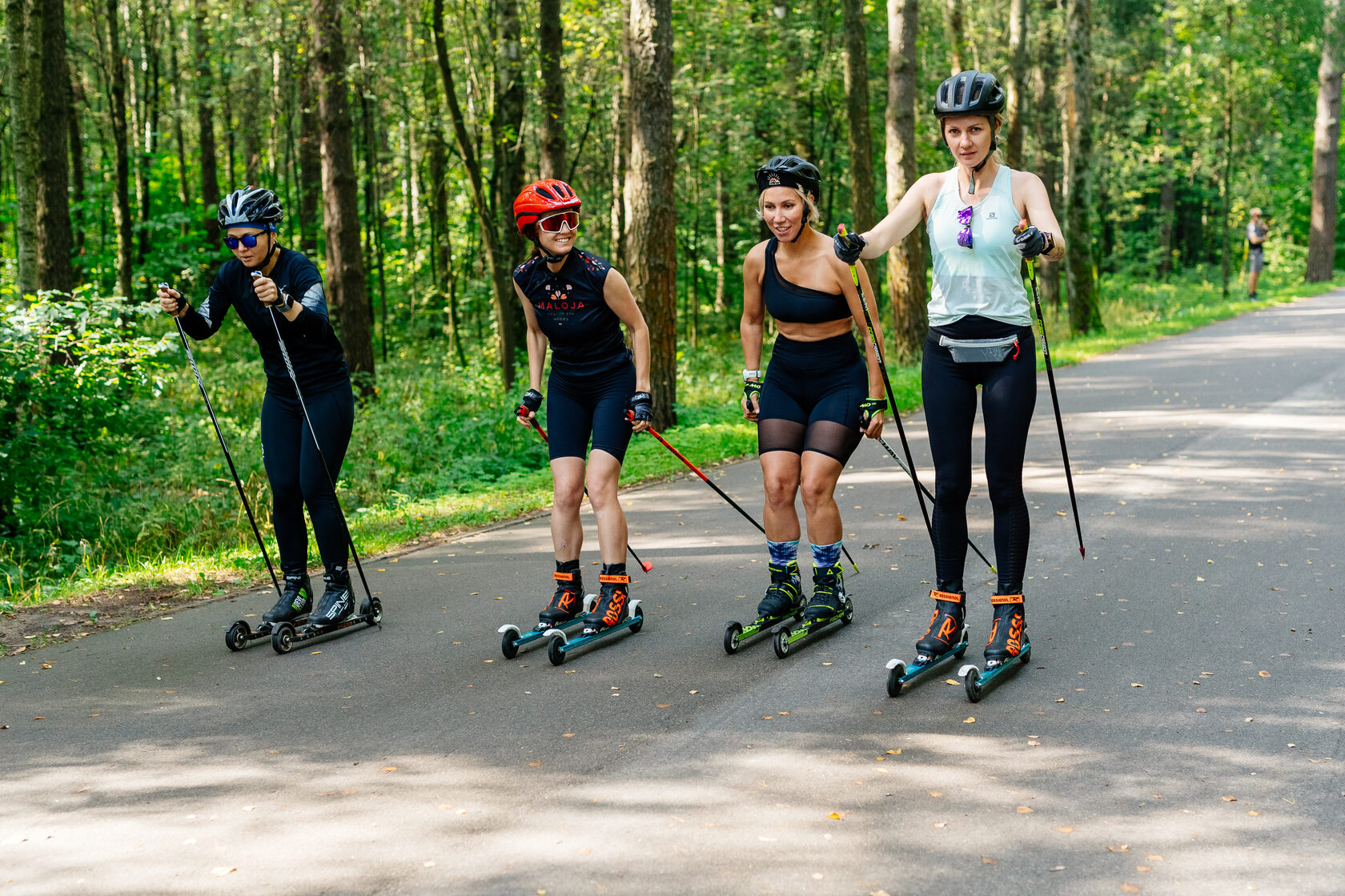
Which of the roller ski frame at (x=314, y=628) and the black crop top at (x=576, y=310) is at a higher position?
the black crop top at (x=576, y=310)

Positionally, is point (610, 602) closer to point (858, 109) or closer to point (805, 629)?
point (805, 629)

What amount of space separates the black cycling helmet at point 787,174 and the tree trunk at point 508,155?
11.9 metres

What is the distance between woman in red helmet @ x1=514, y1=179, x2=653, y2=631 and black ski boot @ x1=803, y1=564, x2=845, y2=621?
93cm

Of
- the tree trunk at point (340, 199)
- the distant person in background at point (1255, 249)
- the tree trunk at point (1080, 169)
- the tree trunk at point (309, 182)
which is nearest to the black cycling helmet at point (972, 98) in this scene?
the tree trunk at point (340, 199)

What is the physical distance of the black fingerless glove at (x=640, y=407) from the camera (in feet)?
18.9

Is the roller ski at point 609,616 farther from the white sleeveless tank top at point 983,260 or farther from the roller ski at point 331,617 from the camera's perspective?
the white sleeveless tank top at point 983,260

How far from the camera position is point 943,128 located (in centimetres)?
476

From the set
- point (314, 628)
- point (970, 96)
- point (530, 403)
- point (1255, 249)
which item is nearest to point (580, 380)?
point (530, 403)

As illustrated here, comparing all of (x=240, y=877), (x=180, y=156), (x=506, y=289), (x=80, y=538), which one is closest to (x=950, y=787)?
(x=240, y=877)

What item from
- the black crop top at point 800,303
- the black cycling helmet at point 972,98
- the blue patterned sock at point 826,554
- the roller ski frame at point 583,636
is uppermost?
the black cycling helmet at point 972,98

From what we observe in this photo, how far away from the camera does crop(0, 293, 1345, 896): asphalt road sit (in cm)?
342

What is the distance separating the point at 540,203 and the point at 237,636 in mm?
2637

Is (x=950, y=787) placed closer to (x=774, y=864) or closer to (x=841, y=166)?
(x=774, y=864)

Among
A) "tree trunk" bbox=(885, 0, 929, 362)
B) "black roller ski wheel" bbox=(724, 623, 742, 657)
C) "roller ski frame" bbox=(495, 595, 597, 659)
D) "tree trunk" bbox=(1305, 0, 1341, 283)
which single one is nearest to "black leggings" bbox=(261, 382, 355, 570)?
"roller ski frame" bbox=(495, 595, 597, 659)
